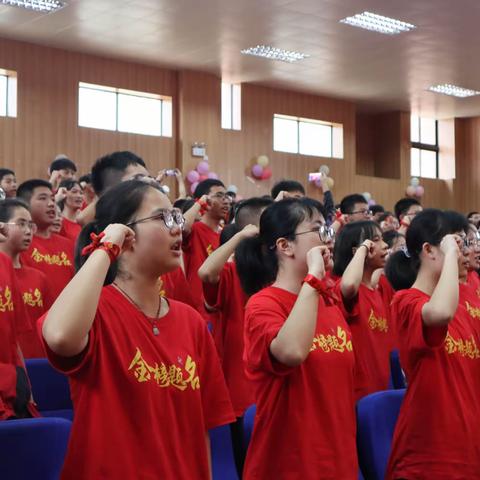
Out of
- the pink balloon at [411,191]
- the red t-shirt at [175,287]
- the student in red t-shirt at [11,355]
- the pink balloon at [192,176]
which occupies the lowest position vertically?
the student in red t-shirt at [11,355]

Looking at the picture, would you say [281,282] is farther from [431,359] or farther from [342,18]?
[342,18]

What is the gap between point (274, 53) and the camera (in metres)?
10.8

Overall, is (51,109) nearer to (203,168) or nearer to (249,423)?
(203,168)

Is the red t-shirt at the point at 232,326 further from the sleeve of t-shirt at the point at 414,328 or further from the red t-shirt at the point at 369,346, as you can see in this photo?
the sleeve of t-shirt at the point at 414,328

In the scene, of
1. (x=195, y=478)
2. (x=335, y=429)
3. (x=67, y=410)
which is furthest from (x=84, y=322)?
(x=67, y=410)

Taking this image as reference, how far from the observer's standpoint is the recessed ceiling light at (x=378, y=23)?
9.26 meters

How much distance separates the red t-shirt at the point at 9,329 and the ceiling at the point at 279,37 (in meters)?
6.00

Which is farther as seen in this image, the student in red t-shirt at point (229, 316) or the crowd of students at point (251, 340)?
the student in red t-shirt at point (229, 316)

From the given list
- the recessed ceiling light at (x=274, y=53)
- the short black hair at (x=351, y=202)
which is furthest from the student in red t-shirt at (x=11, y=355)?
the recessed ceiling light at (x=274, y=53)

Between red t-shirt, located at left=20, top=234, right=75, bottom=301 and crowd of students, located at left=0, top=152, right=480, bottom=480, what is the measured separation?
483 millimetres

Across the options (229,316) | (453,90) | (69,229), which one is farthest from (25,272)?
(453,90)

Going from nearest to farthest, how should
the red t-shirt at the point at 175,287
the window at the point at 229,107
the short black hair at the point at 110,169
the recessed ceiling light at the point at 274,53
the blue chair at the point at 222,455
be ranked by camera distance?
the blue chair at the point at 222,455 < the short black hair at the point at 110,169 < the red t-shirt at the point at 175,287 < the recessed ceiling light at the point at 274,53 < the window at the point at 229,107

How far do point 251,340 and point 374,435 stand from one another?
2.16 feet

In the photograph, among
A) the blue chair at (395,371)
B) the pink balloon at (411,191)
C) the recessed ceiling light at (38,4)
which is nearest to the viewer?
the blue chair at (395,371)
